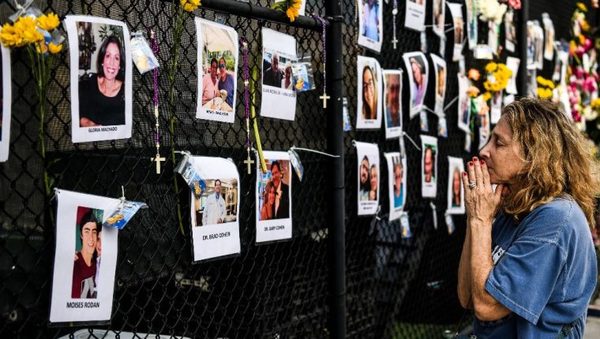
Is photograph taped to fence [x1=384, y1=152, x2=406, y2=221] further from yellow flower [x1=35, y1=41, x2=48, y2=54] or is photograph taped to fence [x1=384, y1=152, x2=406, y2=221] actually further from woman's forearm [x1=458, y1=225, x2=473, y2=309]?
yellow flower [x1=35, y1=41, x2=48, y2=54]

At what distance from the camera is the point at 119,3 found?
2311mm

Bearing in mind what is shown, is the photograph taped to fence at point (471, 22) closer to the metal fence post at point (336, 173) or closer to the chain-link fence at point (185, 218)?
the chain-link fence at point (185, 218)

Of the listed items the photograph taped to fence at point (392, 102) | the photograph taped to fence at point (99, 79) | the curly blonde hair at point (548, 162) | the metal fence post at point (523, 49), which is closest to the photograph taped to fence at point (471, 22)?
the metal fence post at point (523, 49)

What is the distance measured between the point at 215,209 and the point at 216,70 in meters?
0.58

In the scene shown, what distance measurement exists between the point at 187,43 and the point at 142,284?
38.6 inches

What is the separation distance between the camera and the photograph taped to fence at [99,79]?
6.75ft

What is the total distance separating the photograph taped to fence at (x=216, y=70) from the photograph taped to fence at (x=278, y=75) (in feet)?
0.72

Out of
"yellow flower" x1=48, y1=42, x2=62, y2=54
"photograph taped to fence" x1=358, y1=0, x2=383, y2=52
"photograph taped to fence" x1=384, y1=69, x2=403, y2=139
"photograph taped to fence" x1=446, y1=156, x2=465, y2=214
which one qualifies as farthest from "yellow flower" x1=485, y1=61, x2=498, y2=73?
"yellow flower" x1=48, y1=42, x2=62, y2=54

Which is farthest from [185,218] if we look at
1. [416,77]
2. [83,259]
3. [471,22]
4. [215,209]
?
[471,22]

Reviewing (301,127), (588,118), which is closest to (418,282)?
(301,127)

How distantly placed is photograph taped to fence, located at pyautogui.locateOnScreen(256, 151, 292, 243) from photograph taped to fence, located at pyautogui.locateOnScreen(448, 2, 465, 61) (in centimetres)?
229

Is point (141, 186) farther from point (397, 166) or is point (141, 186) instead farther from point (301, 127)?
point (397, 166)

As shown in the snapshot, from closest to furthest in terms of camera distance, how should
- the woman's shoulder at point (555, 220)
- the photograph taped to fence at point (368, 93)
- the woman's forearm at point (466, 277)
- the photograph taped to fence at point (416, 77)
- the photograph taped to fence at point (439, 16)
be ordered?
the woman's shoulder at point (555, 220) → the woman's forearm at point (466, 277) → the photograph taped to fence at point (368, 93) → the photograph taped to fence at point (416, 77) → the photograph taped to fence at point (439, 16)

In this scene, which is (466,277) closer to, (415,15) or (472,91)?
(415,15)
